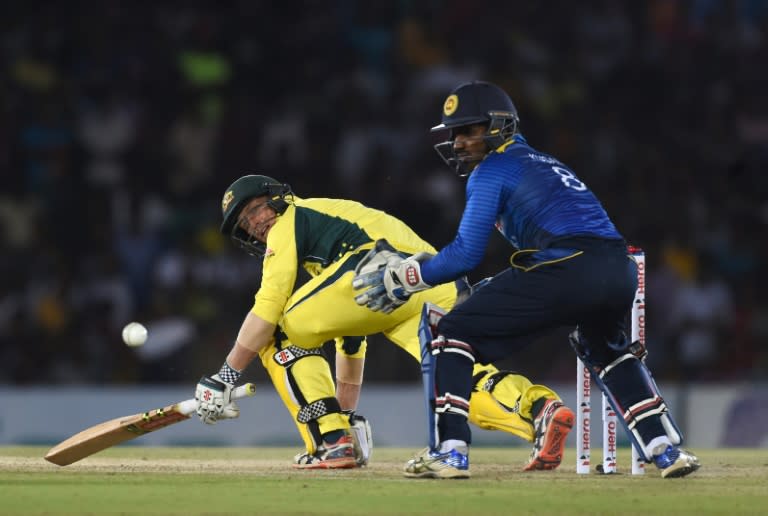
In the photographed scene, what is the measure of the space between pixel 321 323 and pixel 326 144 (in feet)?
23.9

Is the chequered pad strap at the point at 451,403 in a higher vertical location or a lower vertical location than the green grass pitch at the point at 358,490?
higher

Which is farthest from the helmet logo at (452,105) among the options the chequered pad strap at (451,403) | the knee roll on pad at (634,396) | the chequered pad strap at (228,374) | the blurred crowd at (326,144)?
the blurred crowd at (326,144)

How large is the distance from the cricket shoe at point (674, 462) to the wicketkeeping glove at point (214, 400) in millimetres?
2177

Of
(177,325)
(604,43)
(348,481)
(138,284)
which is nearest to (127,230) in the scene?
(138,284)

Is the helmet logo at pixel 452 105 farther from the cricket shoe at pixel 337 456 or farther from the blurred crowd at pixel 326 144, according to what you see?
the blurred crowd at pixel 326 144

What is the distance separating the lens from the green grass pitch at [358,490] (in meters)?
5.35

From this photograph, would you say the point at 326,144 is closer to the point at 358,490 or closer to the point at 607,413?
the point at 607,413

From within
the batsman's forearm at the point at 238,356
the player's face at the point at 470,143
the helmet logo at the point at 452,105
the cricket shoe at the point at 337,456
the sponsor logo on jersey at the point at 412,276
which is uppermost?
the helmet logo at the point at 452,105

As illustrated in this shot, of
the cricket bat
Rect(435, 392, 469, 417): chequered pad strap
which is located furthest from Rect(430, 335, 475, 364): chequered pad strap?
the cricket bat

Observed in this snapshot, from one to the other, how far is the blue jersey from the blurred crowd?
17.5ft

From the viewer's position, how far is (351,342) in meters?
8.01

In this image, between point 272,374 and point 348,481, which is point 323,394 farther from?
point 348,481

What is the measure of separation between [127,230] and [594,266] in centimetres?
780

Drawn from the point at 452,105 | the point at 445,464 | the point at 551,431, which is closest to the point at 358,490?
the point at 445,464
